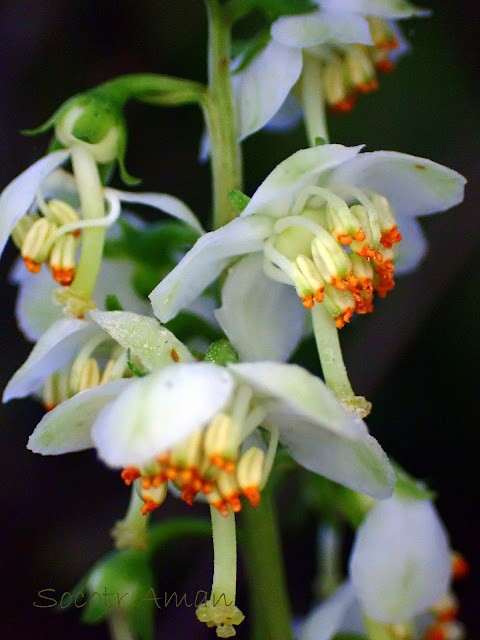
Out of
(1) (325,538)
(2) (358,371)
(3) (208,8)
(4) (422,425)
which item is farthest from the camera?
(4) (422,425)

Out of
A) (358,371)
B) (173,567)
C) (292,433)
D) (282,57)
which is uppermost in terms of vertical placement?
(282,57)

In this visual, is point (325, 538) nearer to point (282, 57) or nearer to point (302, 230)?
point (302, 230)

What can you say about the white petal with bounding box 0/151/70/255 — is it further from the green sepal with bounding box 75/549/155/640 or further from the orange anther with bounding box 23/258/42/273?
the green sepal with bounding box 75/549/155/640

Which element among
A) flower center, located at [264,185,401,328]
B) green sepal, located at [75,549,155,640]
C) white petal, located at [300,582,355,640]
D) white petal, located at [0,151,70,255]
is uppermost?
white petal, located at [0,151,70,255]

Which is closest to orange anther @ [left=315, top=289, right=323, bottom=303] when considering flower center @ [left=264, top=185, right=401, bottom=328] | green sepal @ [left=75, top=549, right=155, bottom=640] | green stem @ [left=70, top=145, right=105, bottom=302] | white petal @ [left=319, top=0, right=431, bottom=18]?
flower center @ [left=264, top=185, right=401, bottom=328]

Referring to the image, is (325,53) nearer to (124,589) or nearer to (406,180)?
(406,180)

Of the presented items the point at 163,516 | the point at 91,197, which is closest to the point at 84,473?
the point at 163,516

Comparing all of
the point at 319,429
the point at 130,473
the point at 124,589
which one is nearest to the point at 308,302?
the point at 319,429
